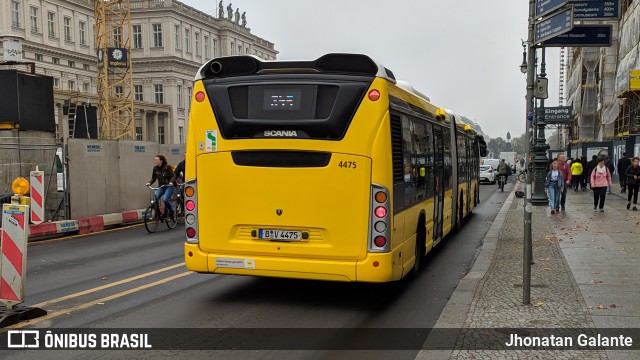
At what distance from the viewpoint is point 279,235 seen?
22.0 feet

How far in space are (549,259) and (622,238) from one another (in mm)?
3402

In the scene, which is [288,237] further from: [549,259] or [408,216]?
[549,259]

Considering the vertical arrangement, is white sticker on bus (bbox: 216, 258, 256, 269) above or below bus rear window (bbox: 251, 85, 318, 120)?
below

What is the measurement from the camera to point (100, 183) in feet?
53.2

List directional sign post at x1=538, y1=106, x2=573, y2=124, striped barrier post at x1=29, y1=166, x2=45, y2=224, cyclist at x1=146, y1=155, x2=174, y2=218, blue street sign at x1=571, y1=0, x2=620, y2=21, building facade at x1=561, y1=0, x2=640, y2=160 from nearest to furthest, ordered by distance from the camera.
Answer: blue street sign at x1=571, y1=0, x2=620, y2=21 → striped barrier post at x1=29, y1=166, x2=45, y2=224 → cyclist at x1=146, y1=155, x2=174, y2=218 → building facade at x1=561, y1=0, x2=640, y2=160 → directional sign post at x1=538, y1=106, x2=573, y2=124

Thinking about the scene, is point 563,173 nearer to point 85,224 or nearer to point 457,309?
point 457,309

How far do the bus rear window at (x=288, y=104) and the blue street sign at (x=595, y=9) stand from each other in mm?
4194

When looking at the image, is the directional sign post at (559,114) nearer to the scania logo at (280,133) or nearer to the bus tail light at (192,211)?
the scania logo at (280,133)

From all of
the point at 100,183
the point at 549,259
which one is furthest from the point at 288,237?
the point at 100,183

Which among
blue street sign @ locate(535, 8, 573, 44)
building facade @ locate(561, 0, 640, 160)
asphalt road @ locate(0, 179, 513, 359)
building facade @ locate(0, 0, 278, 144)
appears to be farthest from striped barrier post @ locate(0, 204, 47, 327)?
building facade @ locate(0, 0, 278, 144)

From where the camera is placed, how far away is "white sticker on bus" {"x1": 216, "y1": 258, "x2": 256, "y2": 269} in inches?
267

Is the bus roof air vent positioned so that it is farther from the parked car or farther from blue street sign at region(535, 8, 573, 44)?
the parked car

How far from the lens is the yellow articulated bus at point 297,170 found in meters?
6.52

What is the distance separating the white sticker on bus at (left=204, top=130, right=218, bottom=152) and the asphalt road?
1863 mm
